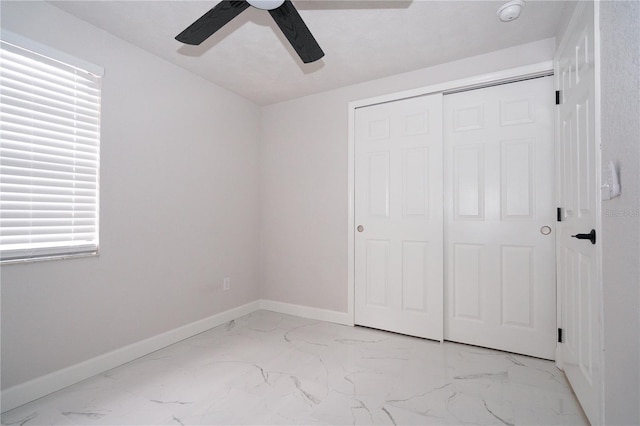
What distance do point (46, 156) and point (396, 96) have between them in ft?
9.07

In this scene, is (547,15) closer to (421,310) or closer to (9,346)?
(421,310)

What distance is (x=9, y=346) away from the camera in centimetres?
174

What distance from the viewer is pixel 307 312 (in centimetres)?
334

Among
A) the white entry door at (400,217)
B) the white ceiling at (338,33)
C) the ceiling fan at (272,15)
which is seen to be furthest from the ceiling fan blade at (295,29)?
the white entry door at (400,217)

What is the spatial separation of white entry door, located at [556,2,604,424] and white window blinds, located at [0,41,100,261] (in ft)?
9.90

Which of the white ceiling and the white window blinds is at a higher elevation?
the white ceiling

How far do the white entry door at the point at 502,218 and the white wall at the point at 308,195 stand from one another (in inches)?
28.2

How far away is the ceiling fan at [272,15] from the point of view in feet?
4.59

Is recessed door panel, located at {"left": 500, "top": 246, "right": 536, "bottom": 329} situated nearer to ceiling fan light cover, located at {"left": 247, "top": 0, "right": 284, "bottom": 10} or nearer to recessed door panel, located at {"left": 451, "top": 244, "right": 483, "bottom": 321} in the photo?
recessed door panel, located at {"left": 451, "top": 244, "right": 483, "bottom": 321}

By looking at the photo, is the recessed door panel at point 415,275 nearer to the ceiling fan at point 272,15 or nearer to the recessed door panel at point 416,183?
the recessed door panel at point 416,183

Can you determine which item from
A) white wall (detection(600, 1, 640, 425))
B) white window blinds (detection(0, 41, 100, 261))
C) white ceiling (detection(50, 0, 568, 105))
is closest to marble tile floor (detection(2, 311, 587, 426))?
white wall (detection(600, 1, 640, 425))

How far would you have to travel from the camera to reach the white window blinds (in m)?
1.77

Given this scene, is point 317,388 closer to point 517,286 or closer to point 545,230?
point 517,286

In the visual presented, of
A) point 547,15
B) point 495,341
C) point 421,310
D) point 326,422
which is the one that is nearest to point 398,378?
point 326,422
